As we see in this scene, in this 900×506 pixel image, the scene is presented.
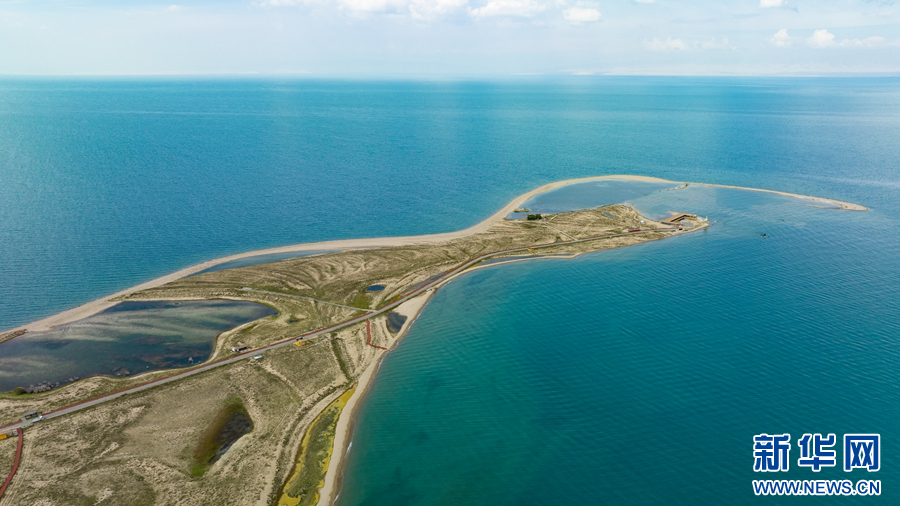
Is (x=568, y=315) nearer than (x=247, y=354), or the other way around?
(x=247, y=354)

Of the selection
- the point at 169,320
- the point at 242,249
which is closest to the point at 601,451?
the point at 169,320

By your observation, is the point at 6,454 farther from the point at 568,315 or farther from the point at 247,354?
the point at 568,315

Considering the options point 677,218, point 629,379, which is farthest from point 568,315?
point 677,218

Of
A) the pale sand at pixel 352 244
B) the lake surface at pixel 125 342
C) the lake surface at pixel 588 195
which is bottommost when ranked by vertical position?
the lake surface at pixel 125 342

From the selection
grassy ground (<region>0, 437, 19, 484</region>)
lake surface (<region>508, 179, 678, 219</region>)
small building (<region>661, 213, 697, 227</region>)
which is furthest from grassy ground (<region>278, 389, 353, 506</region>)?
small building (<region>661, 213, 697, 227</region>)

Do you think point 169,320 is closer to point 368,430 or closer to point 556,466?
point 368,430

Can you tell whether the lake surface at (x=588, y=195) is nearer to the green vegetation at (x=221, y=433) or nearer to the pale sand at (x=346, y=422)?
the pale sand at (x=346, y=422)

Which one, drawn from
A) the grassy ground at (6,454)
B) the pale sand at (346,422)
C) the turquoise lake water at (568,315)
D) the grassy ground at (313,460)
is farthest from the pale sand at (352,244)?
the grassy ground at (313,460)
